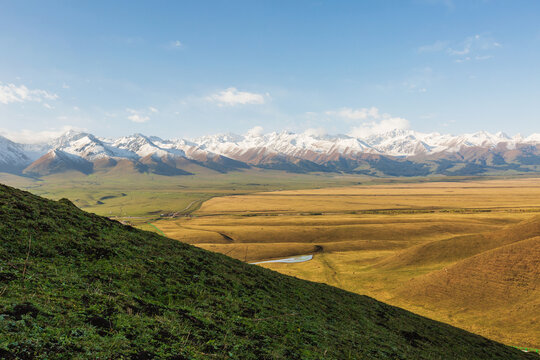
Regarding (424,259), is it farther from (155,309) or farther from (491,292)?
(155,309)

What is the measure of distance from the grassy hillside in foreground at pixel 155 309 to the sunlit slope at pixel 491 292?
62.2 ft

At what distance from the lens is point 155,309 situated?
15.3m

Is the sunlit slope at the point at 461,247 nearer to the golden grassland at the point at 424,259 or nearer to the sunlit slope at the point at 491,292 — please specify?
the golden grassland at the point at 424,259

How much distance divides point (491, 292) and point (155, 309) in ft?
213

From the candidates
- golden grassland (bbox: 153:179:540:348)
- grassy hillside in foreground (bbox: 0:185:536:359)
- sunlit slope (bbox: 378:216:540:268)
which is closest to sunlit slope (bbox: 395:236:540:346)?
golden grassland (bbox: 153:179:540:348)

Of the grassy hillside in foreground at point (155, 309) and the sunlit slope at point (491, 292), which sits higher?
the grassy hillside in foreground at point (155, 309)

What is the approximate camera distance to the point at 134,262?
2130 cm

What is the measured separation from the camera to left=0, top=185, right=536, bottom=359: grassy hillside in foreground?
10898 millimetres

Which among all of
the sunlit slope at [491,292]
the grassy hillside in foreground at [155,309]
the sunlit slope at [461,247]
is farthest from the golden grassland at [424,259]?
the grassy hillside in foreground at [155,309]

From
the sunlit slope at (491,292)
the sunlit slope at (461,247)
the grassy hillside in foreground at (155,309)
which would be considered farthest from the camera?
the sunlit slope at (461,247)

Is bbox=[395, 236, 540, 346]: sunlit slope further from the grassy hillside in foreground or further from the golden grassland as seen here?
the grassy hillside in foreground

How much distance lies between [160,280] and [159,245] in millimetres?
9962

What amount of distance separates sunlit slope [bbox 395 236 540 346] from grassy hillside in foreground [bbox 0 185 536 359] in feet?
62.2

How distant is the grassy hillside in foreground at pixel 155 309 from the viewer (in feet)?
35.8
